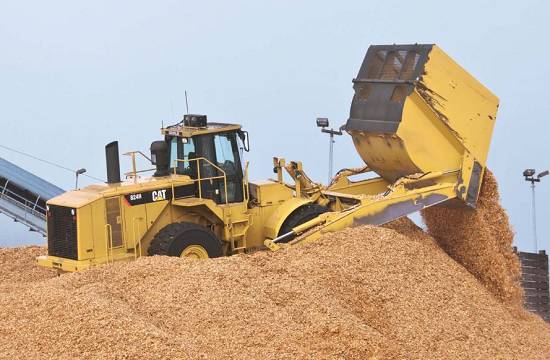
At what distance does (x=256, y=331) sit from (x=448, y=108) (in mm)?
5330

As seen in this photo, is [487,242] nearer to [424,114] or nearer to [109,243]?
[424,114]

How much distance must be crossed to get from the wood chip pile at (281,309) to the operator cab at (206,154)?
1.80 m

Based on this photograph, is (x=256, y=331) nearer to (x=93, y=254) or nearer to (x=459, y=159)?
(x=93, y=254)

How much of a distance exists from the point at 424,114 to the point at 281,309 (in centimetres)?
443

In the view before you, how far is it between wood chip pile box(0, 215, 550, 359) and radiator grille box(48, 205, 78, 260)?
0.77 metres

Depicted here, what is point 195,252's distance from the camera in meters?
13.9

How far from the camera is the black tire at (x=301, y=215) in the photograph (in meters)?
15.0

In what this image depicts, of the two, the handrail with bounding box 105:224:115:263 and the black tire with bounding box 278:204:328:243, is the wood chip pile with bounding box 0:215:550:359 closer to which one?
the handrail with bounding box 105:224:115:263

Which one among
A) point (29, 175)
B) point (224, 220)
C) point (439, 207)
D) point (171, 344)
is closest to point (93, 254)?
point (224, 220)

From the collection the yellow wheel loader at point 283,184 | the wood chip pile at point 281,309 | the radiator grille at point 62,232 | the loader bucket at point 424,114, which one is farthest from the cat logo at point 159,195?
the loader bucket at point 424,114

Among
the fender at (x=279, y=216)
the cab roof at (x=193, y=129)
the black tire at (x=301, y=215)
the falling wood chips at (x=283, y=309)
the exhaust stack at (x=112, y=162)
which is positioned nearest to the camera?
the falling wood chips at (x=283, y=309)

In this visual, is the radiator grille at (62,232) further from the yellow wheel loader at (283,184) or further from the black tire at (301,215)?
the black tire at (301,215)

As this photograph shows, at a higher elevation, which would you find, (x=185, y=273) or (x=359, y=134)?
(x=359, y=134)

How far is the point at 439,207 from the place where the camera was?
15.8 meters
